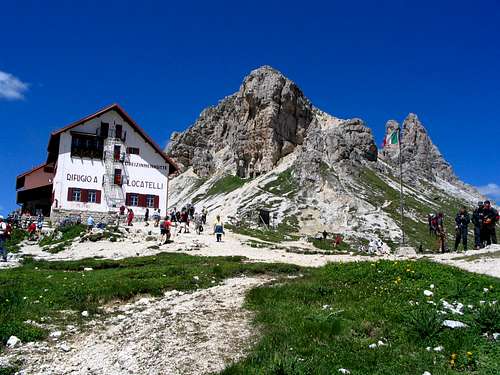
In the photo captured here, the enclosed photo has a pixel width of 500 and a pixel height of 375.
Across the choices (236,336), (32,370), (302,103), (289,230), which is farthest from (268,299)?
(302,103)

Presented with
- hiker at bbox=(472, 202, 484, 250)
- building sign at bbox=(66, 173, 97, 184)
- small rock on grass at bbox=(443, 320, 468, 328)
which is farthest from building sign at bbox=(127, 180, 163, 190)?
small rock on grass at bbox=(443, 320, 468, 328)

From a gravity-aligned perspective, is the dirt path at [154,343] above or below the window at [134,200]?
below

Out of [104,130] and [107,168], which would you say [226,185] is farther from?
[107,168]

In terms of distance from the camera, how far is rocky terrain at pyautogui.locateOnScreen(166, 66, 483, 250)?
9412 cm

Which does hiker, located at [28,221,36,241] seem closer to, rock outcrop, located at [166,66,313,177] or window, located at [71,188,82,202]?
window, located at [71,188,82,202]

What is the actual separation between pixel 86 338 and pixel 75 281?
7424 mm

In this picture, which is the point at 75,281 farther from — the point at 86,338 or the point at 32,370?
the point at 32,370

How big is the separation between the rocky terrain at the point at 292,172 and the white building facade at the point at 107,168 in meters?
20.7

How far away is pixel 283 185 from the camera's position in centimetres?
11300

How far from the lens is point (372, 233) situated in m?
85.8

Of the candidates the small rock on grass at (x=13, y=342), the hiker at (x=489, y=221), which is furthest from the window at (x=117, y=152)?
the small rock on grass at (x=13, y=342)

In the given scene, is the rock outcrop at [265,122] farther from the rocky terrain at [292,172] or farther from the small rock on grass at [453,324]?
Answer: the small rock on grass at [453,324]

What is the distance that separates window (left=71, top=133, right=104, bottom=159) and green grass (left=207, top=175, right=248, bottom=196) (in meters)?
62.6

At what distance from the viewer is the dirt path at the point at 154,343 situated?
1080 cm
